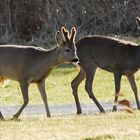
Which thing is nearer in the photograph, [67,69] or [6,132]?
[6,132]

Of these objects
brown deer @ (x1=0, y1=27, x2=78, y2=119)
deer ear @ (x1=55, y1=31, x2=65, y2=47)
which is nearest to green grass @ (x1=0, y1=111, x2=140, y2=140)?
brown deer @ (x1=0, y1=27, x2=78, y2=119)

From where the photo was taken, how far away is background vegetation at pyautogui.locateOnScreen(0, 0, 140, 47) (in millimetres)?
30625

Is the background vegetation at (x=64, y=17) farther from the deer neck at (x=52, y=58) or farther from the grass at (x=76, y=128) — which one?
the deer neck at (x=52, y=58)

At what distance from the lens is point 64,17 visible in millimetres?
30797

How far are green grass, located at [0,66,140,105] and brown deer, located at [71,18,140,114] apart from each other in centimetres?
99

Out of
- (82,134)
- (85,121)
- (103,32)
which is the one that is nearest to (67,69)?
(103,32)

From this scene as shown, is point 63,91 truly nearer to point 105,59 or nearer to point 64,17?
point 105,59

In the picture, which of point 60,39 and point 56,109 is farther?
point 56,109

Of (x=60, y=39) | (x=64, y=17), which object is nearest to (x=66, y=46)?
(x=60, y=39)

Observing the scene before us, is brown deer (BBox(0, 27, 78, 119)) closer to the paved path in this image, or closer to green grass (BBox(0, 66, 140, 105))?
the paved path

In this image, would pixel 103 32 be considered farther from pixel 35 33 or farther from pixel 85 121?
pixel 85 121

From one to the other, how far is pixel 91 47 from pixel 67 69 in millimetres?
7024

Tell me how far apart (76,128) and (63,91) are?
7.87m

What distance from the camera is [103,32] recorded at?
3055 cm
